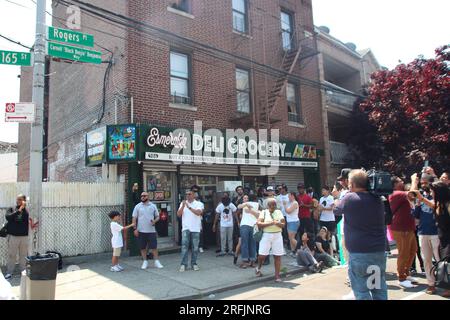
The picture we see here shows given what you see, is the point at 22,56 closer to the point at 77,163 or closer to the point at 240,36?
the point at 77,163

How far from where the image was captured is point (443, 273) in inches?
235

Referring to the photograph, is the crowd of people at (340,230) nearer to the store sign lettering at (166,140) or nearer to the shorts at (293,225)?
the shorts at (293,225)

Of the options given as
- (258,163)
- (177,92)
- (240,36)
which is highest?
(240,36)

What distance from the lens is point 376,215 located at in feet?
14.5

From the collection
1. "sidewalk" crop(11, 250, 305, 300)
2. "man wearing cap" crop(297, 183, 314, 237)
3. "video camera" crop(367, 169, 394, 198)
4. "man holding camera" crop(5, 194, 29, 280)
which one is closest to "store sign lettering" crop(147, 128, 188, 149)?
"sidewalk" crop(11, 250, 305, 300)

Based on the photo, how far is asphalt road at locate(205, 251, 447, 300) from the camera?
6289 millimetres

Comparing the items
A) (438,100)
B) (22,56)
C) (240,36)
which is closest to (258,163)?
(240,36)

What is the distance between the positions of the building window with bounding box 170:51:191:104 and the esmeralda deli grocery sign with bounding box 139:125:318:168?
1.16m

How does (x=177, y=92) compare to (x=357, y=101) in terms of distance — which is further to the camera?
(x=357, y=101)

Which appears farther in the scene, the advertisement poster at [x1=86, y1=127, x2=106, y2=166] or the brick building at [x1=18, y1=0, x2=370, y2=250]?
the brick building at [x1=18, y1=0, x2=370, y2=250]

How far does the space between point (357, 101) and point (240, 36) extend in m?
7.84

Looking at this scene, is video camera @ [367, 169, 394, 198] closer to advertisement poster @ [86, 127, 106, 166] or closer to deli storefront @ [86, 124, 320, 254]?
deli storefront @ [86, 124, 320, 254]

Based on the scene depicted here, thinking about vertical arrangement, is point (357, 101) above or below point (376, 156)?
above

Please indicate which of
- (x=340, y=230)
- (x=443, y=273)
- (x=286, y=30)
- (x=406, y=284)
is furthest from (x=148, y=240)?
(x=286, y=30)
